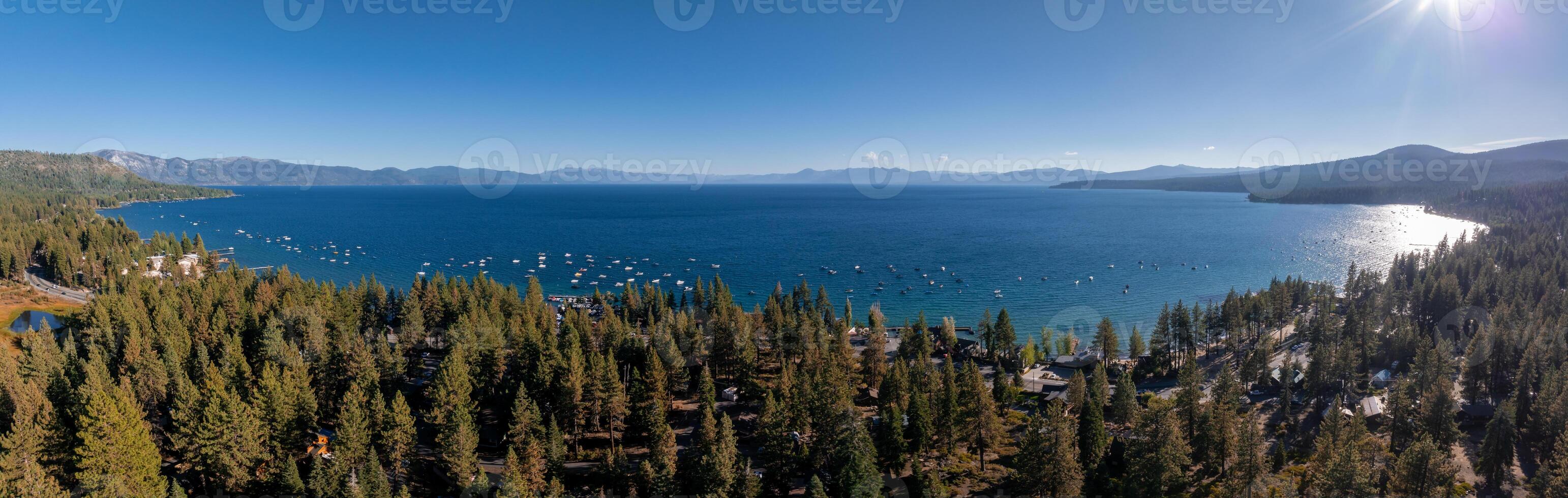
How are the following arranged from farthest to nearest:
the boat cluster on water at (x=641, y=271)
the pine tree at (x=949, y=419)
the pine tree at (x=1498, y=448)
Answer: the boat cluster on water at (x=641, y=271) < the pine tree at (x=949, y=419) < the pine tree at (x=1498, y=448)

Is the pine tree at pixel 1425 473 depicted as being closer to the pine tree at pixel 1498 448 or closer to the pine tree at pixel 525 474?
the pine tree at pixel 1498 448

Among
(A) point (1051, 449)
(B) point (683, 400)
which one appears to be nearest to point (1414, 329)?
(A) point (1051, 449)

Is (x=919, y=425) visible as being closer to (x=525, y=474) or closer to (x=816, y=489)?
(x=816, y=489)

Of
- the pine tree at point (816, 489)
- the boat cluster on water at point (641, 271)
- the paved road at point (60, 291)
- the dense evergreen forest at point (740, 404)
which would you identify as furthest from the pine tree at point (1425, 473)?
the paved road at point (60, 291)

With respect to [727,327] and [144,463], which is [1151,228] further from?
[144,463]

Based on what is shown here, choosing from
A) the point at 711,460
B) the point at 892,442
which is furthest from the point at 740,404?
the point at 711,460

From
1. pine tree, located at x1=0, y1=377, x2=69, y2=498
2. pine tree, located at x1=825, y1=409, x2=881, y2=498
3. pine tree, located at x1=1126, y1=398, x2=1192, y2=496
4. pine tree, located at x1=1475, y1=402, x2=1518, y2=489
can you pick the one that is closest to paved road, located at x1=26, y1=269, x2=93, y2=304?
pine tree, located at x1=0, y1=377, x2=69, y2=498
